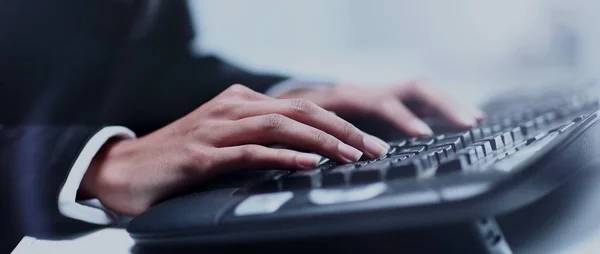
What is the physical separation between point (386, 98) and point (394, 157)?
9.1 inches

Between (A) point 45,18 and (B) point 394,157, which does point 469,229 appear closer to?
(B) point 394,157

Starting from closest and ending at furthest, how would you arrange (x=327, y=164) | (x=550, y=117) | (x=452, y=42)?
(x=327, y=164), (x=550, y=117), (x=452, y=42)

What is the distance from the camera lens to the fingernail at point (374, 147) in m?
0.35

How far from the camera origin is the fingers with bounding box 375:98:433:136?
1.60 ft

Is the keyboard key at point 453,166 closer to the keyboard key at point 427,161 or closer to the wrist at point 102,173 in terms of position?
the keyboard key at point 427,161

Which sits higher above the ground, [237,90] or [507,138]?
[237,90]

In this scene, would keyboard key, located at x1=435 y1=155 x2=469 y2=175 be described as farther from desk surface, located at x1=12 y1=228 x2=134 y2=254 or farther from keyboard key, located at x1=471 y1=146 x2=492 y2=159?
desk surface, located at x1=12 y1=228 x2=134 y2=254

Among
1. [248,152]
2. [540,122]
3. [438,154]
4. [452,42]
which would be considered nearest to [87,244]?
[248,152]

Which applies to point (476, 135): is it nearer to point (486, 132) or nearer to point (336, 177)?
point (486, 132)

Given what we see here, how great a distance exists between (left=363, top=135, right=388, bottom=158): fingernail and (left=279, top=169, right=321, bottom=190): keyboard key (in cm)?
7

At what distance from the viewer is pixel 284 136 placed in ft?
1.18

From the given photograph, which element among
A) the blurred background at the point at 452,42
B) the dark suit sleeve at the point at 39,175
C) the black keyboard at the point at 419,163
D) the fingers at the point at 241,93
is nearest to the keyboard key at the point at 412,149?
the black keyboard at the point at 419,163

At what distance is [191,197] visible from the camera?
1.06 feet

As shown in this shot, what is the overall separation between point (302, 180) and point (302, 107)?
0.33ft
